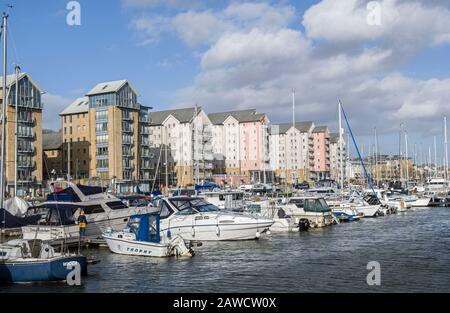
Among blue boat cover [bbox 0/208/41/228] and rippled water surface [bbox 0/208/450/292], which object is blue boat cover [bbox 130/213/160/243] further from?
blue boat cover [bbox 0/208/41/228]

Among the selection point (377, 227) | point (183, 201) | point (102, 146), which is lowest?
point (377, 227)

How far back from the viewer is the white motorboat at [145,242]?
31984 millimetres

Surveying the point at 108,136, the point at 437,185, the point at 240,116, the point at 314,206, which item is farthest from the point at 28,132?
the point at 437,185

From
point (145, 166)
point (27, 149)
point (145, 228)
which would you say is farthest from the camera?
point (145, 166)

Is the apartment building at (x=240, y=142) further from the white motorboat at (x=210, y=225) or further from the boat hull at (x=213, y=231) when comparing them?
the boat hull at (x=213, y=231)

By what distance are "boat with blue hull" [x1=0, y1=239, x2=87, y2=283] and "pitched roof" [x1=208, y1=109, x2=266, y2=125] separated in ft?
452

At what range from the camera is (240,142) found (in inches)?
6422

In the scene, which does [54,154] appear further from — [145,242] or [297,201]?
[145,242]

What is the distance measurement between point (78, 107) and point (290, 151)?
8575 centimetres

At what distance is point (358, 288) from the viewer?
76.3 ft

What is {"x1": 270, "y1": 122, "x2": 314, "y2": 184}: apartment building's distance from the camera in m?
182

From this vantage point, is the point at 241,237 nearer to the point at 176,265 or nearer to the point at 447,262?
the point at 176,265

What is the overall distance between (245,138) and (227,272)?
136 m
